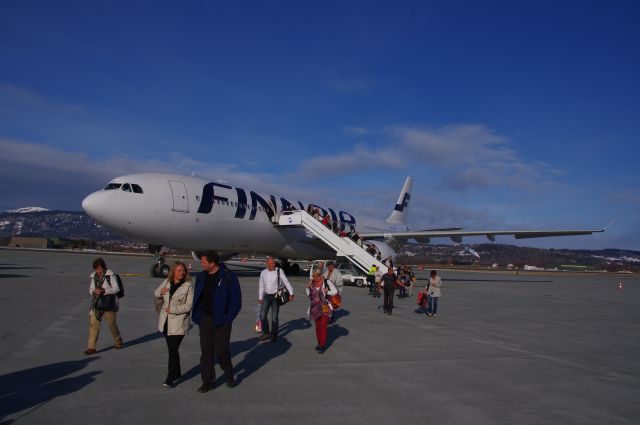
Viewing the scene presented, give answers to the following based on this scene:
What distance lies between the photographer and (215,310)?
6.22 meters

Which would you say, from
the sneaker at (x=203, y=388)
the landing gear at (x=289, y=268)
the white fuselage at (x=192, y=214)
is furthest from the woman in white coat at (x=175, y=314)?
the landing gear at (x=289, y=268)

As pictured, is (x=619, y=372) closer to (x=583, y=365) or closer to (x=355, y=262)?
(x=583, y=365)

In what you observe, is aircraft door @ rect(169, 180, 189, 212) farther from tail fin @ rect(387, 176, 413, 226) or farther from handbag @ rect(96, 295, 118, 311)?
tail fin @ rect(387, 176, 413, 226)

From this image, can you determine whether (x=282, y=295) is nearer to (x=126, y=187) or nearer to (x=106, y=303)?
(x=106, y=303)

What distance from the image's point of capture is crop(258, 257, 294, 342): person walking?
9484mm

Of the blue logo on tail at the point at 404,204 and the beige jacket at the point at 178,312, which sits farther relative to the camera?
the blue logo on tail at the point at 404,204

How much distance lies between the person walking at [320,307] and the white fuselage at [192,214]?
1271 centimetres

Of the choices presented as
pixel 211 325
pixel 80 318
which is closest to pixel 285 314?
pixel 80 318

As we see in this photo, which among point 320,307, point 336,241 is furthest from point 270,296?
point 336,241

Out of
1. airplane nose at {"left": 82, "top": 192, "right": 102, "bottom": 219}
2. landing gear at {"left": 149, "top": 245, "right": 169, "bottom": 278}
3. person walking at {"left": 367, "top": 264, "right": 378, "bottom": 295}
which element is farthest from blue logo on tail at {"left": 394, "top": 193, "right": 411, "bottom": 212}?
airplane nose at {"left": 82, "top": 192, "right": 102, "bottom": 219}

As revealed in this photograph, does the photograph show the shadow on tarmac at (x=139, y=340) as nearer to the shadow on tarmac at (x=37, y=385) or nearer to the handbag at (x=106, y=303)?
the handbag at (x=106, y=303)

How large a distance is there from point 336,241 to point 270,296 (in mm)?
14530

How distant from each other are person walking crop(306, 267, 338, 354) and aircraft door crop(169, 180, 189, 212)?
12864mm

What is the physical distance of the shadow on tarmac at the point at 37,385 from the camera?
5.19 m
